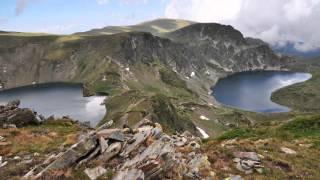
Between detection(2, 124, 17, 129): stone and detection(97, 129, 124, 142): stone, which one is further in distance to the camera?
detection(2, 124, 17, 129): stone

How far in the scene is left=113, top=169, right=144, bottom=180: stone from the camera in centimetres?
3117

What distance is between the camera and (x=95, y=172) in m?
32.6

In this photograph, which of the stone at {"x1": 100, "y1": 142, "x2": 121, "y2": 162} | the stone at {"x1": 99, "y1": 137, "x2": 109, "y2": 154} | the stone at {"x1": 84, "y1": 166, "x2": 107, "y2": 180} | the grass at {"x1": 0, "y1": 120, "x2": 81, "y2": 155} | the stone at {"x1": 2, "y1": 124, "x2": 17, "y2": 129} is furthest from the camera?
the stone at {"x1": 2, "y1": 124, "x2": 17, "y2": 129}

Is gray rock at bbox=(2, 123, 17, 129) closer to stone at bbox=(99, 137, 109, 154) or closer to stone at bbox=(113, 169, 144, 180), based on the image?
stone at bbox=(99, 137, 109, 154)

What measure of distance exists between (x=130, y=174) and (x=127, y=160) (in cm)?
272

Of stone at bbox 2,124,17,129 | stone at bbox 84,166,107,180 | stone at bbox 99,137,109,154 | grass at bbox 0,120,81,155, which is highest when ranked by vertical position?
stone at bbox 99,137,109,154

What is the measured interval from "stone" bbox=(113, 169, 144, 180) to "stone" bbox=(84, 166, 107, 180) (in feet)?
4.17

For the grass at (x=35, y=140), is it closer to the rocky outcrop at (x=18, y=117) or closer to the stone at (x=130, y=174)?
the rocky outcrop at (x=18, y=117)

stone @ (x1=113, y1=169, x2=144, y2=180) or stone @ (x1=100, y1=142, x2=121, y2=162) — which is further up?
stone @ (x1=100, y1=142, x2=121, y2=162)

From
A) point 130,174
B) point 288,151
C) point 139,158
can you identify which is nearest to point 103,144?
point 139,158

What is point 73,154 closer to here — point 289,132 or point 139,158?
point 139,158

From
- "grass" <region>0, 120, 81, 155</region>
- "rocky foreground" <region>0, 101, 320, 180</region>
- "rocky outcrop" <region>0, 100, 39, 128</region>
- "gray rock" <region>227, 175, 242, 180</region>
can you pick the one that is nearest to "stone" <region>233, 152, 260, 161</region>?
"rocky foreground" <region>0, 101, 320, 180</region>

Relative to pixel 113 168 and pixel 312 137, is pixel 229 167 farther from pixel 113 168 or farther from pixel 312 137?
pixel 312 137

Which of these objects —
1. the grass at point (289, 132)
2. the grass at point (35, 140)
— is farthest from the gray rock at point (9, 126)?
the grass at point (289, 132)
